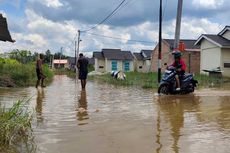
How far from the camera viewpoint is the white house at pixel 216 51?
107ft

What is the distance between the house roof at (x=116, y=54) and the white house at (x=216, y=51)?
34929mm

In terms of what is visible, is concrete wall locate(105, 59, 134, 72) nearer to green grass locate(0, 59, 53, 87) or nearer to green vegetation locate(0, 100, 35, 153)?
green grass locate(0, 59, 53, 87)

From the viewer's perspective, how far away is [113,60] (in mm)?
70125

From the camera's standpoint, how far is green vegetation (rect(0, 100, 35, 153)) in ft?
20.5

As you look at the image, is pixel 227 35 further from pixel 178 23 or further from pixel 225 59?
pixel 178 23

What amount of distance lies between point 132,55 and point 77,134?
66.5 metres

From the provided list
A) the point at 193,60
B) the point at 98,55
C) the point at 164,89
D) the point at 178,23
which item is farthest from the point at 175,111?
the point at 98,55

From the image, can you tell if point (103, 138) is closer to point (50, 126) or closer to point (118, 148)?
point (118, 148)

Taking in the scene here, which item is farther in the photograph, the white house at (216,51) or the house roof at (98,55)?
the house roof at (98,55)

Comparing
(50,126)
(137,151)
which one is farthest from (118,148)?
(50,126)

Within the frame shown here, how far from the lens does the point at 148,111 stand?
10.9m

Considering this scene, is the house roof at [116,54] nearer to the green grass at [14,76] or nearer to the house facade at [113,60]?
the house facade at [113,60]

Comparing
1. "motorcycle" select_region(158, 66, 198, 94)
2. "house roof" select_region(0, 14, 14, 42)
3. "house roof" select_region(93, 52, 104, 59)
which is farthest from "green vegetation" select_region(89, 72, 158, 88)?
"house roof" select_region(93, 52, 104, 59)

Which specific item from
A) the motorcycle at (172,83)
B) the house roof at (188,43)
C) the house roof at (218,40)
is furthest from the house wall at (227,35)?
the motorcycle at (172,83)
